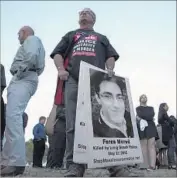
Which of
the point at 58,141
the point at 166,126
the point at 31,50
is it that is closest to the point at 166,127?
the point at 166,126

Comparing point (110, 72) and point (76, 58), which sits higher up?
point (76, 58)

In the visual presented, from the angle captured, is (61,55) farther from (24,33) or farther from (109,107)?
(24,33)

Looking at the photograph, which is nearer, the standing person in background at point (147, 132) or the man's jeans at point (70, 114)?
the man's jeans at point (70, 114)

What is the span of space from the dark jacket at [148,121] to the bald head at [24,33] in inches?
126

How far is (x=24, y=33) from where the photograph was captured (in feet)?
16.4

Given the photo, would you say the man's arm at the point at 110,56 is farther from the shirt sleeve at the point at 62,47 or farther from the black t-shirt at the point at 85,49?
the shirt sleeve at the point at 62,47

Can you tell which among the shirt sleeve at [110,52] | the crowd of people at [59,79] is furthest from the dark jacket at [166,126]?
the shirt sleeve at [110,52]

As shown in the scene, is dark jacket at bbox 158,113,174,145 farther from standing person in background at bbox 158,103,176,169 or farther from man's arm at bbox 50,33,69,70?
man's arm at bbox 50,33,69,70

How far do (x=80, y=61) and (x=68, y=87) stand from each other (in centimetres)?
28

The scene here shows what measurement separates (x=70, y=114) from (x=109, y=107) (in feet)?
1.23

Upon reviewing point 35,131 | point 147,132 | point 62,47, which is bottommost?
point 35,131

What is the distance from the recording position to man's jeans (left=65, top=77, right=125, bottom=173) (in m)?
3.76

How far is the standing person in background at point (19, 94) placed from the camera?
4238mm

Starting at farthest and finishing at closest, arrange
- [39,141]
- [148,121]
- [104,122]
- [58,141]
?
[39,141] < [148,121] < [58,141] < [104,122]
